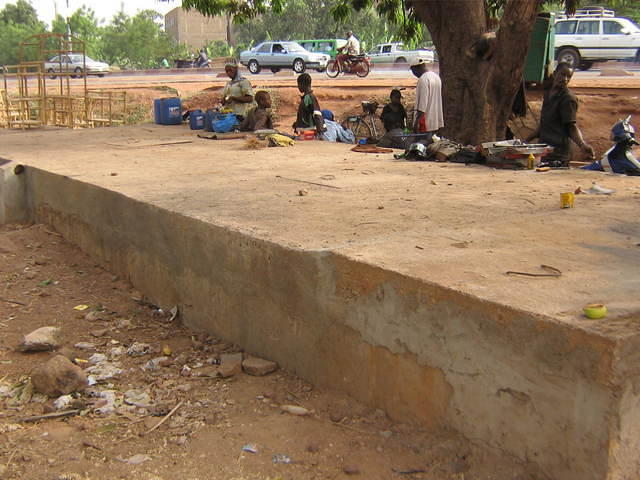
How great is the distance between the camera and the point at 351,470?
2926 millimetres

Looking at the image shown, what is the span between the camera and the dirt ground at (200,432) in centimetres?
294

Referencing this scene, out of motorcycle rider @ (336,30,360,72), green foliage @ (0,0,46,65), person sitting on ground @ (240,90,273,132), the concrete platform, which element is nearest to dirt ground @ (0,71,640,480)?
the concrete platform

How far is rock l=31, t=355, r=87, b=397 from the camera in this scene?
379cm

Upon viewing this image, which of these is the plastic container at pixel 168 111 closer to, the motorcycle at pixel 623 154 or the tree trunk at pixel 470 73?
the tree trunk at pixel 470 73

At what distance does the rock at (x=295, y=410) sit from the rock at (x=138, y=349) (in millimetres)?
1343

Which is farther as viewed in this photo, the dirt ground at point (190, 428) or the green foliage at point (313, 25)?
the green foliage at point (313, 25)

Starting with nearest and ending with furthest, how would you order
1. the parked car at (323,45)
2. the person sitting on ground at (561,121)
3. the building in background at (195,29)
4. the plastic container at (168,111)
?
the person sitting on ground at (561,121) → the plastic container at (168,111) → the parked car at (323,45) → the building in background at (195,29)

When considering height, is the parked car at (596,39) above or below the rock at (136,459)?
above

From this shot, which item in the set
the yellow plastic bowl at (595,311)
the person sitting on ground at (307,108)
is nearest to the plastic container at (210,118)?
the person sitting on ground at (307,108)

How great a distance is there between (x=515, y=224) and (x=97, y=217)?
346cm

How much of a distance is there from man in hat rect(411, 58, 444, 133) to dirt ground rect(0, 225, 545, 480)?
6.34 m

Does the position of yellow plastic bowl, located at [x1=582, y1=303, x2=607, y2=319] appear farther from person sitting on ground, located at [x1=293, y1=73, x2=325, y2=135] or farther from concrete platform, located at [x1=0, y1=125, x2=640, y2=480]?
person sitting on ground, located at [x1=293, y1=73, x2=325, y2=135]

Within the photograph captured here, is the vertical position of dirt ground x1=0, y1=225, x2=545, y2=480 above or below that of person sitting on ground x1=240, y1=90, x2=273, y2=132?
below

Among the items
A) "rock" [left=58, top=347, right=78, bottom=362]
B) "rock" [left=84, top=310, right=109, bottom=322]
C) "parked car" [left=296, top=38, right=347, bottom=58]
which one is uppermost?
"parked car" [left=296, top=38, right=347, bottom=58]
